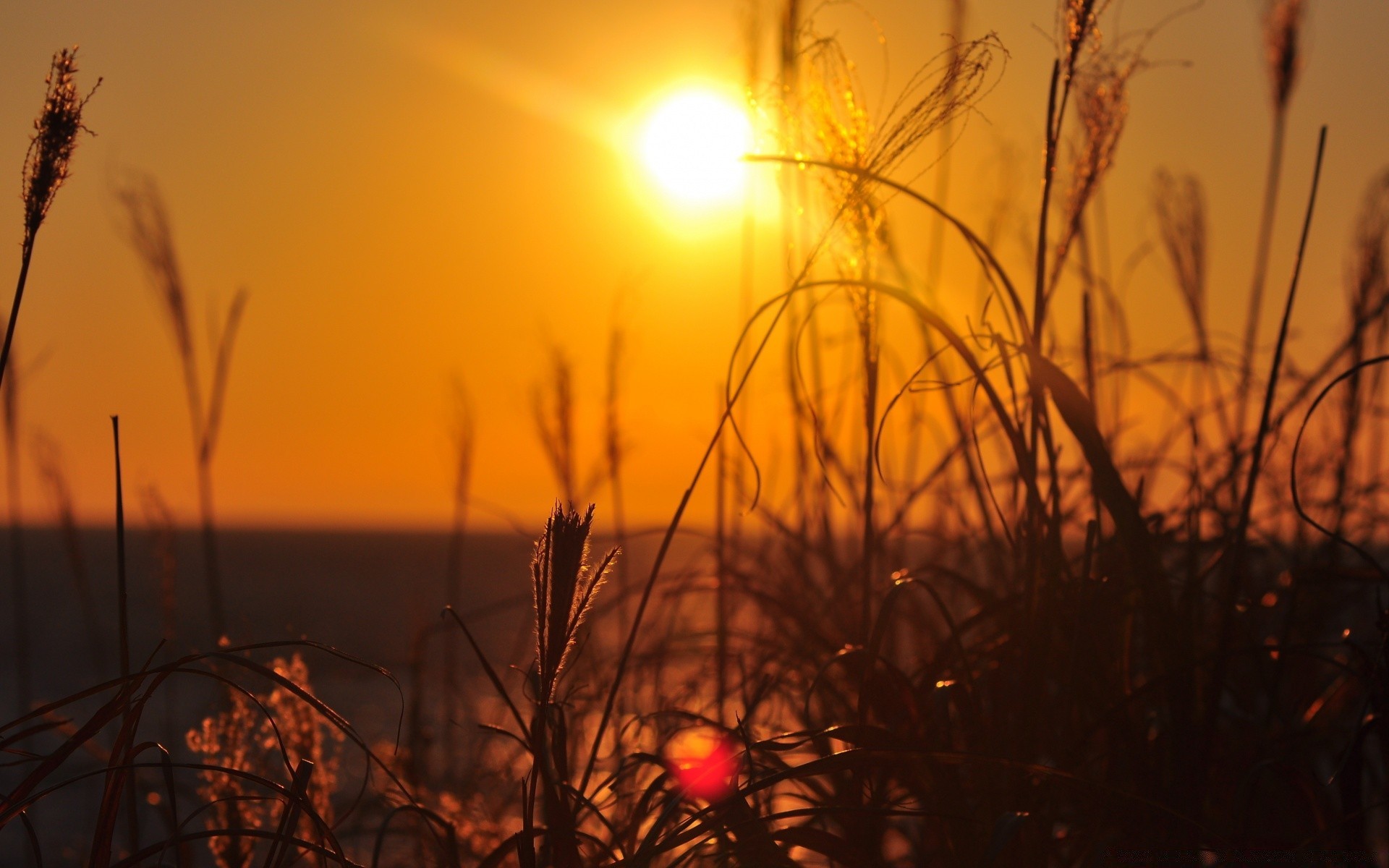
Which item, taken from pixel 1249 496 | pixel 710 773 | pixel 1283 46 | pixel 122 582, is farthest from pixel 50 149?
pixel 1283 46

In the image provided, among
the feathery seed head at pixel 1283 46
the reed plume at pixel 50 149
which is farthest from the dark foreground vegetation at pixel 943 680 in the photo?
the feathery seed head at pixel 1283 46

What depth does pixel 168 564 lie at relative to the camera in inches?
109

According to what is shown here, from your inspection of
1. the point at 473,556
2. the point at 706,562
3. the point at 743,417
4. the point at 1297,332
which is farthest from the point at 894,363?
the point at 473,556

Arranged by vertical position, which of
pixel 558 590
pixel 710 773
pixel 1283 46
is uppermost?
pixel 1283 46

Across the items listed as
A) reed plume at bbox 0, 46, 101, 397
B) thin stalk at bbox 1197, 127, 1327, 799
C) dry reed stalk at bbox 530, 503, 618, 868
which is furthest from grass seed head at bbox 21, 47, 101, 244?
thin stalk at bbox 1197, 127, 1327, 799

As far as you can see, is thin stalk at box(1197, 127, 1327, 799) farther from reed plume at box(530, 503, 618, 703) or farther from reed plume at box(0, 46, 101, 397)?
reed plume at box(0, 46, 101, 397)

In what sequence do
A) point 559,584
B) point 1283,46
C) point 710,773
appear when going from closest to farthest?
point 559,584
point 710,773
point 1283,46

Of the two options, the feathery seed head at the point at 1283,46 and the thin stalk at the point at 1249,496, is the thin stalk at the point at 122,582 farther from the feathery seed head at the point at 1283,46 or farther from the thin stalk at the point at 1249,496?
the feathery seed head at the point at 1283,46

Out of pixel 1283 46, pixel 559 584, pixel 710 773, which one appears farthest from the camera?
pixel 1283 46

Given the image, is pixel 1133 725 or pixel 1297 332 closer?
pixel 1133 725

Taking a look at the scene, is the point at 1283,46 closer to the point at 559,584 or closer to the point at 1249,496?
the point at 1249,496

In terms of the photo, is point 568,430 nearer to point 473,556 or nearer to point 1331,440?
point 1331,440

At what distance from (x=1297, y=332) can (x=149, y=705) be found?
8.13 m

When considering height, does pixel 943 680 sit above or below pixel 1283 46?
below
